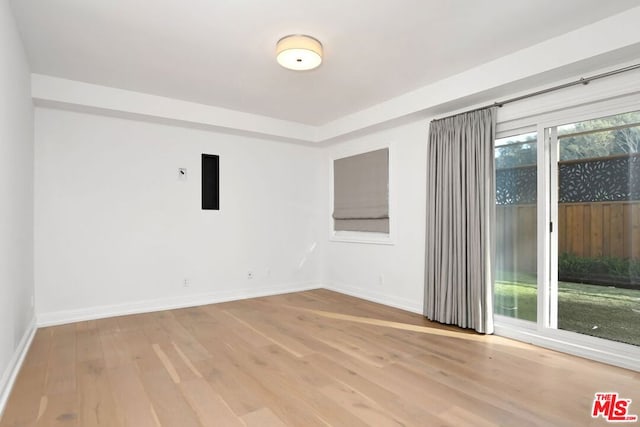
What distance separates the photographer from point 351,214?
5266mm

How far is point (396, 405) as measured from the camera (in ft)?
6.96

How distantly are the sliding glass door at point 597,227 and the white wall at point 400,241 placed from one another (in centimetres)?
139

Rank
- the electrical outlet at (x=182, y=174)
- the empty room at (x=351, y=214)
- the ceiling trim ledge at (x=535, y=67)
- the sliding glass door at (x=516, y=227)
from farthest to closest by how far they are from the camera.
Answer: the electrical outlet at (x=182, y=174) → the sliding glass door at (x=516, y=227) → the ceiling trim ledge at (x=535, y=67) → the empty room at (x=351, y=214)

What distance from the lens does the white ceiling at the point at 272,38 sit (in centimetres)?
241

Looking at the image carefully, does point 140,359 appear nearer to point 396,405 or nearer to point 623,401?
point 396,405

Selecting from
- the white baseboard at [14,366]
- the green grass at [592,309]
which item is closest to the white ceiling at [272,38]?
the green grass at [592,309]

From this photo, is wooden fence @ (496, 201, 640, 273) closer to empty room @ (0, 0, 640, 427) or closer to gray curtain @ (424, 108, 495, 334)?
empty room @ (0, 0, 640, 427)

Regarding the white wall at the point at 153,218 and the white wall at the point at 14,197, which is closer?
the white wall at the point at 14,197

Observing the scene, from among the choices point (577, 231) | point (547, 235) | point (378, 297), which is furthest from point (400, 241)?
point (577, 231)

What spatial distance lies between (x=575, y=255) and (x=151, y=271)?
4.50 m

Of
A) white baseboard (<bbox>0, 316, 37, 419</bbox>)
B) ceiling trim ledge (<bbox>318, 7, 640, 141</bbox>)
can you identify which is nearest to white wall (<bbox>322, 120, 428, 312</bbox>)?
ceiling trim ledge (<bbox>318, 7, 640, 141</bbox>)
